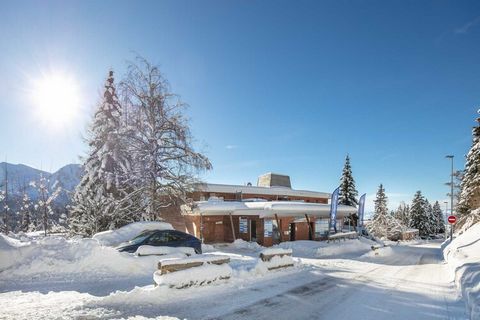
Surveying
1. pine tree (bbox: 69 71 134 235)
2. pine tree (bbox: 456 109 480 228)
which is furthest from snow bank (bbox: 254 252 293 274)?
pine tree (bbox: 456 109 480 228)

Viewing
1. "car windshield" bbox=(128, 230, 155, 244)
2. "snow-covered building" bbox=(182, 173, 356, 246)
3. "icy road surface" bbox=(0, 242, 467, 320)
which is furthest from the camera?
"snow-covered building" bbox=(182, 173, 356, 246)

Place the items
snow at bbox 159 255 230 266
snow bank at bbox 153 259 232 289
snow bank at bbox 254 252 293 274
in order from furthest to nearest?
snow bank at bbox 254 252 293 274, snow at bbox 159 255 230 266, snow bank at bbox 153 259 232 289

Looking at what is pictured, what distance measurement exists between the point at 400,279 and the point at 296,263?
4.07 meters

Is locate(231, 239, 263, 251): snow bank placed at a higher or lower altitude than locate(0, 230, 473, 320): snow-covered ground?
lower

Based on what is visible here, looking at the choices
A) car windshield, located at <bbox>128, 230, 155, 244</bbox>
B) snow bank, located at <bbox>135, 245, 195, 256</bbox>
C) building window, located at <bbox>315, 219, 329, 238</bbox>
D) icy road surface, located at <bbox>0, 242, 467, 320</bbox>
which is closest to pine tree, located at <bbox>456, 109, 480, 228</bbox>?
building window, located at <bbox>315, 219, 329, 238</bbox>

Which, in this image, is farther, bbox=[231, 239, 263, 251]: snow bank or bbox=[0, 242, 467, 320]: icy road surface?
bbox=[231, 239, 263, 251]: snow bank

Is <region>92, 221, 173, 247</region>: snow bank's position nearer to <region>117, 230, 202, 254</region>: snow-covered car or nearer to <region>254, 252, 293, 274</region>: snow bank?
<region>117, 230, 202, 254</region>: snow-covered car

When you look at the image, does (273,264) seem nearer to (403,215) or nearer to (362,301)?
(362,301)

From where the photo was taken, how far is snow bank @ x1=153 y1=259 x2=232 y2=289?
8.16 meters

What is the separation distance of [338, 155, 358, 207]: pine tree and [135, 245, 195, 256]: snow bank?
1575 inches

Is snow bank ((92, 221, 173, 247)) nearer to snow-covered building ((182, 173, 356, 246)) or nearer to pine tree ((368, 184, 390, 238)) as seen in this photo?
snow-covered building ((182, 173, 356, 246))

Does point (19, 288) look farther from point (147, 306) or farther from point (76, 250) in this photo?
point (147, 306)

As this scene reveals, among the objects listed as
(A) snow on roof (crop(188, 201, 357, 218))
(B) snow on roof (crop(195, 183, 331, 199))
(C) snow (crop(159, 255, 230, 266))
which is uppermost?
(B) snow on roof (crop(195, 183, 331, 199))

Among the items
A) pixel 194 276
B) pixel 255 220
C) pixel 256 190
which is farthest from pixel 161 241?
pixel 256 190
